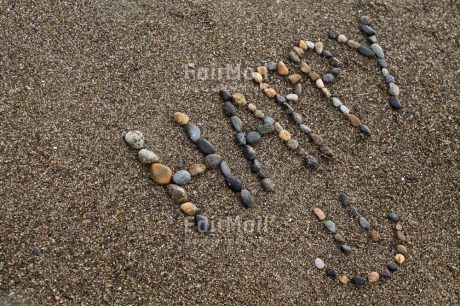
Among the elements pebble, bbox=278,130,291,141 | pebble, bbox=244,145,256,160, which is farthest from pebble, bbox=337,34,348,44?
pebble, bbox=244,145,256,160

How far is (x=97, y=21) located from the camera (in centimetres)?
317

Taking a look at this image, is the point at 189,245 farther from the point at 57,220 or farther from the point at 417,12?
the point at 417,12

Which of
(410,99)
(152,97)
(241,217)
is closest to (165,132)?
(152,97)

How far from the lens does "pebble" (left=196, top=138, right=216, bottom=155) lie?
2.84 meters

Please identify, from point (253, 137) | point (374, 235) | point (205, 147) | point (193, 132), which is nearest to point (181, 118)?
point (193, 132)

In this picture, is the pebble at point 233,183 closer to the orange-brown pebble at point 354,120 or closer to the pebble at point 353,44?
the orange-brown pebble at point 354,120

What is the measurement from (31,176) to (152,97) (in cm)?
85

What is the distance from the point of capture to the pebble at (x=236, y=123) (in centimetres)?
298

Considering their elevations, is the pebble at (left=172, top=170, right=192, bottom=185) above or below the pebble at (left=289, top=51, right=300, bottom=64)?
below

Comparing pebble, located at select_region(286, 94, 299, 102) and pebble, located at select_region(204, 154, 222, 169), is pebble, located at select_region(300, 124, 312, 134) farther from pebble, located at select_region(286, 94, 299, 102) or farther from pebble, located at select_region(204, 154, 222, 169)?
pebble, located at select_region(204, 154, 222, 169)

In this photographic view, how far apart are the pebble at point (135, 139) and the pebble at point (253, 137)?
65 cm

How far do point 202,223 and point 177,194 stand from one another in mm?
209

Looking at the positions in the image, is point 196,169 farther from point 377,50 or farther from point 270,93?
point 377,50

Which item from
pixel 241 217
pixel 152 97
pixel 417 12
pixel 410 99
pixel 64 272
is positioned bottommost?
pixel 64 272
